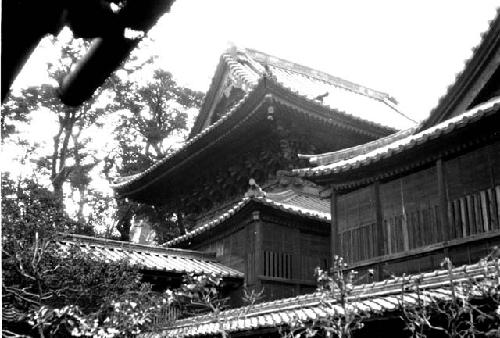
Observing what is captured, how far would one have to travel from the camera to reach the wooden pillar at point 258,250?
12.4 m

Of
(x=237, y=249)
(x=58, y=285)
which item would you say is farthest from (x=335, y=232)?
(x=58, y=285)

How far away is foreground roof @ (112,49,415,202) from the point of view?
13453mm

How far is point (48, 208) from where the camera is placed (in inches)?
409

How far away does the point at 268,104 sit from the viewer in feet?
43.5

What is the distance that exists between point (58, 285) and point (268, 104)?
6.15 meters

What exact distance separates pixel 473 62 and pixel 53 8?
9837 mm

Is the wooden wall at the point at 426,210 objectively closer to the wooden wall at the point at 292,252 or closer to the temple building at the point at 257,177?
the temple building at the point at 257,177

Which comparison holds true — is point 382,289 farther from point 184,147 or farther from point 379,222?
point 184,147

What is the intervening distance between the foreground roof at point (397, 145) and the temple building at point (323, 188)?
0.08 ft

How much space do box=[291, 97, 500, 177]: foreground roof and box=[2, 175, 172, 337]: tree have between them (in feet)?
12.1

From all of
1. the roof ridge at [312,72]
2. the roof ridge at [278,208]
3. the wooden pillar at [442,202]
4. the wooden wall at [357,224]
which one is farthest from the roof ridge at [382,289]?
the roof ridge at [312,72]

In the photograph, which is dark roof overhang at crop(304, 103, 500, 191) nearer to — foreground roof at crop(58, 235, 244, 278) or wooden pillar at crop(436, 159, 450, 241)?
wooden pillar at crop(436, 159, 450, 241)

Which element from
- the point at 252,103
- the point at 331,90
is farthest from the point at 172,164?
the point at 331,90

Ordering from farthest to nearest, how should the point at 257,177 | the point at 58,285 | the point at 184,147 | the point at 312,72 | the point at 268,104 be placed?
the point at 312,72 < the point at 184,147 < the point at 257,177 < the point at 268,104 < the point at 58,285
